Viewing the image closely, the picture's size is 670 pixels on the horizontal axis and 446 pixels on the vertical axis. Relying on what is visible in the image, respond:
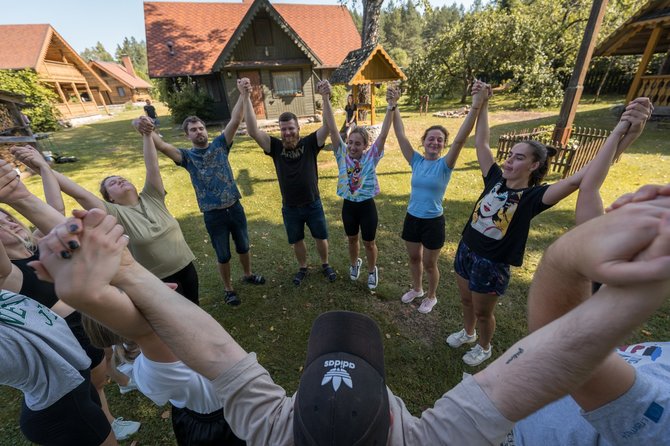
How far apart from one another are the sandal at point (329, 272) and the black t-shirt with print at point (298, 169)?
46.1 inches

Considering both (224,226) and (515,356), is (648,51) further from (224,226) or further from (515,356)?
(515,356)

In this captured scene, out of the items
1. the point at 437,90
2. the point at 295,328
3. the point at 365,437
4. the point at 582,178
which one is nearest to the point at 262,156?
the point at 295,328

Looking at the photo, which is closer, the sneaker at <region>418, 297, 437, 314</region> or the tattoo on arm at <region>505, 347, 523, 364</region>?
the tattoo on arm at <region>505, 347, 523, 364</region>

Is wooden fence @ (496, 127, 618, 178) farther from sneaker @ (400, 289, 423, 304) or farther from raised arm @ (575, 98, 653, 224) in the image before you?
raised arm @ (575, 98, 653, 224)

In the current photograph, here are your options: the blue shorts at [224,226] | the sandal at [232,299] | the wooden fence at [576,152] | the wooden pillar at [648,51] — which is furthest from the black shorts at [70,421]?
the wooden pillar at [648,51]

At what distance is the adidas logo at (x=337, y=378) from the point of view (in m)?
0.90

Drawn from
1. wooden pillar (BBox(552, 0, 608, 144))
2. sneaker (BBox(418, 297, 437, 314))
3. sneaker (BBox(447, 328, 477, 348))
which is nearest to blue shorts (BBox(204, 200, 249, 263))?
sneaker (BBox(418, 297, 437, 314))

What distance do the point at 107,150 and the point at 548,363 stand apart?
55.4 feet

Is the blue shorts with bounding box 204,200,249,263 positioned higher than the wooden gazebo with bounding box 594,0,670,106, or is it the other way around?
the wooden gazebo with bounding box 594,0,670,106

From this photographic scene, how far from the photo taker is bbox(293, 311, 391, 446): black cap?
816 mm

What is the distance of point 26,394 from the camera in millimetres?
1656

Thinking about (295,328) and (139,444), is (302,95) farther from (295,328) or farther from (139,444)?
(139,444)

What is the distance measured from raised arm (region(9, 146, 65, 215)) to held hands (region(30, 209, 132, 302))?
1.95m

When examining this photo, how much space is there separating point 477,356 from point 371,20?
447 inches
